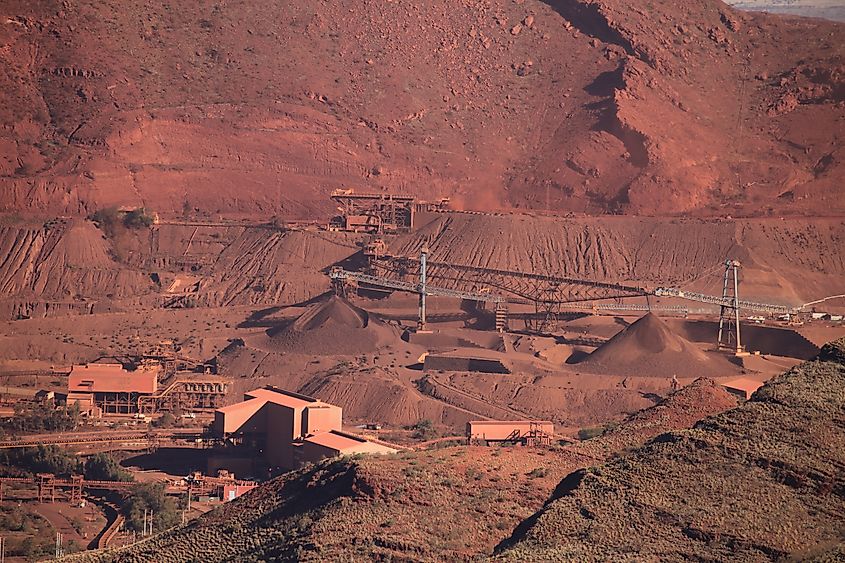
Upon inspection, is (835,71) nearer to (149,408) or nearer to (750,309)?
(750,309)

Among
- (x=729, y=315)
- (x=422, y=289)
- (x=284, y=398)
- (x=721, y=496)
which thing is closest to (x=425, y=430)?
(x=284, y=398)

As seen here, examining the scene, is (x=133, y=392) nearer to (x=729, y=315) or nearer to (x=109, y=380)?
(x=109, y=380)

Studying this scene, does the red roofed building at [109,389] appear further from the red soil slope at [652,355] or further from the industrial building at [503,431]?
the industrial building at [503,431]

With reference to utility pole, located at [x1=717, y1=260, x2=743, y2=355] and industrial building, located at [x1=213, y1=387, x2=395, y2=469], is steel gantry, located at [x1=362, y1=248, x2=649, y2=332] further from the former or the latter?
industrial building, located at [x1=213, y1=387, x2=395, y2=469]

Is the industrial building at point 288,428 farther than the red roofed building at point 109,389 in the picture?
No

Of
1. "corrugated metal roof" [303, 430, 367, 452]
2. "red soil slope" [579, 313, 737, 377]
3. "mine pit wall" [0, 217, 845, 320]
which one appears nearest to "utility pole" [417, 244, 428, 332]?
"mine pit wall" [0, 217, 845, 320]

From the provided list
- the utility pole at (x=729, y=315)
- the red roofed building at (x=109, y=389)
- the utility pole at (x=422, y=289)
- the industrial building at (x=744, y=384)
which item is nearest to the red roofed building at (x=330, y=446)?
the industrial building at (x=744, y=384)
